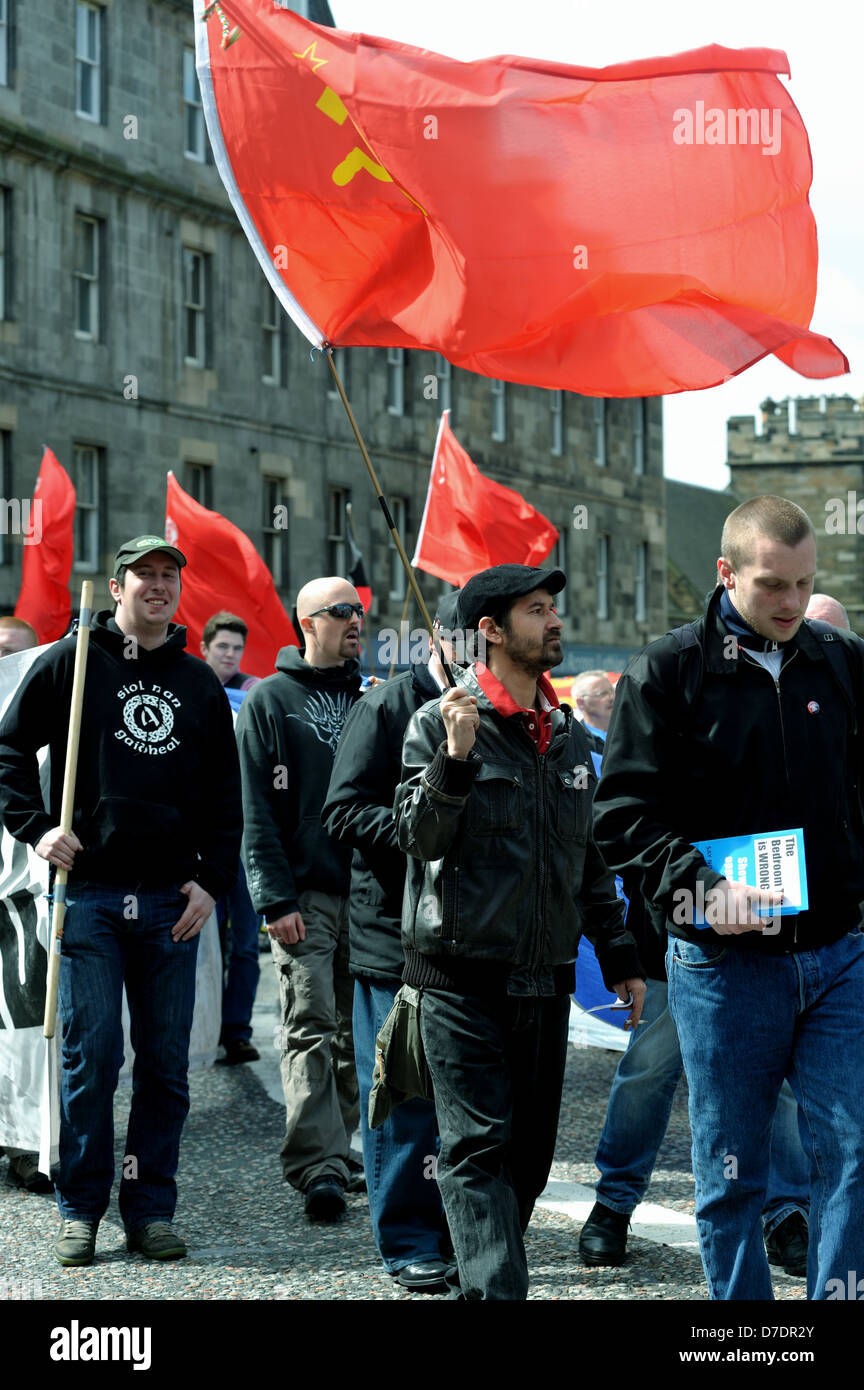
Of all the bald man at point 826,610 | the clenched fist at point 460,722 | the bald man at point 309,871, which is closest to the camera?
the clenched fist at point 460,722

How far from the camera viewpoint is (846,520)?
24.4 feet

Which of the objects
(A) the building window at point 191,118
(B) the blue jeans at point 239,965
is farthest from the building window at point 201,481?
(B) the blue jeans at point 239,965

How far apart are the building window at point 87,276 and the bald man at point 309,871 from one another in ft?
69.2

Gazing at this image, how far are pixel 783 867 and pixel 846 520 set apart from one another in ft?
12.2

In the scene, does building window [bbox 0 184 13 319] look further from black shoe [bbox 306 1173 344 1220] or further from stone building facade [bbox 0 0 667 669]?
black shoe [bbox 306 1173 344 1220]

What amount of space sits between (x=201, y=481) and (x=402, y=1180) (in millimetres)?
24815

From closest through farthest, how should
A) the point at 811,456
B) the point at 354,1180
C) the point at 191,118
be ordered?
the point at 354,1180 → the point at 191,118 → the point at 811,456

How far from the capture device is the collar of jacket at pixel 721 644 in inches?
165

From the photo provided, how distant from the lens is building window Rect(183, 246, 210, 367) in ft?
95.8

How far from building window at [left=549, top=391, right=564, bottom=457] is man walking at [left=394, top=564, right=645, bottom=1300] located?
118 feet

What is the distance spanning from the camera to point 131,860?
5.84 metres

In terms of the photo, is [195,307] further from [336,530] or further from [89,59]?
[336,530]

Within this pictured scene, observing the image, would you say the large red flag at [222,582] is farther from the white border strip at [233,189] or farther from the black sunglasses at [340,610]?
the white border strip at [233,189]

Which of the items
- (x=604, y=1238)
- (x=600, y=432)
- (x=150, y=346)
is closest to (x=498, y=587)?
(x=604, y=1238)
